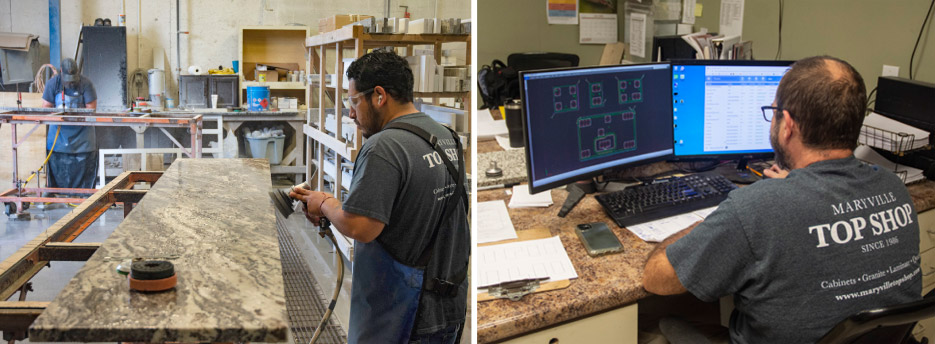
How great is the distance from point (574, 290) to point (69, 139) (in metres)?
6.15

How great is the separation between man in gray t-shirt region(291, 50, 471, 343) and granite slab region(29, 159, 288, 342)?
0.96ft

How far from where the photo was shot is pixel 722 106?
2232 mm

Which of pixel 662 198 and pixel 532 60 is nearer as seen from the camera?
pixel 662 198

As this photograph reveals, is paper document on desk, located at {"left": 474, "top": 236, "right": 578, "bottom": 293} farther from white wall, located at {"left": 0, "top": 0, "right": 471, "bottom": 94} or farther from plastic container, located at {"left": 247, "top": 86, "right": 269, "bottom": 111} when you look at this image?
white wall, located at {"left": 0, "top": 0, "right": 471, "bottom": 94}

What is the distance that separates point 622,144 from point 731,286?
2.43 feet

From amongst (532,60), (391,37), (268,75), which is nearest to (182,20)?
(268,75)

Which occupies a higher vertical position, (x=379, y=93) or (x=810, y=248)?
(x=379, y=93)

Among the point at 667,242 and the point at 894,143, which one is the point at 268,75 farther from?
the point at 667,242

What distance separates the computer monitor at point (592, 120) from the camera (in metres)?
1.71

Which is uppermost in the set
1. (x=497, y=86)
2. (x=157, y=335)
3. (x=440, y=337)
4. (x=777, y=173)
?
(x=497, y=86)

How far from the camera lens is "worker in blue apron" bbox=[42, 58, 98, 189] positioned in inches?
239

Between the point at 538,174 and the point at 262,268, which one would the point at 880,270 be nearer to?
the point at 538,174

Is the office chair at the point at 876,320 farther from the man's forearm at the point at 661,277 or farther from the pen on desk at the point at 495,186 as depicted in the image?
the pen on desk at the point at 495,186

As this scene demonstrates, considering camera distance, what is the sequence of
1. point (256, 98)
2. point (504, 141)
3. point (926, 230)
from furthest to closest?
1. point (256, 98)
2. point (504, 141)
3. point (926, 230)
